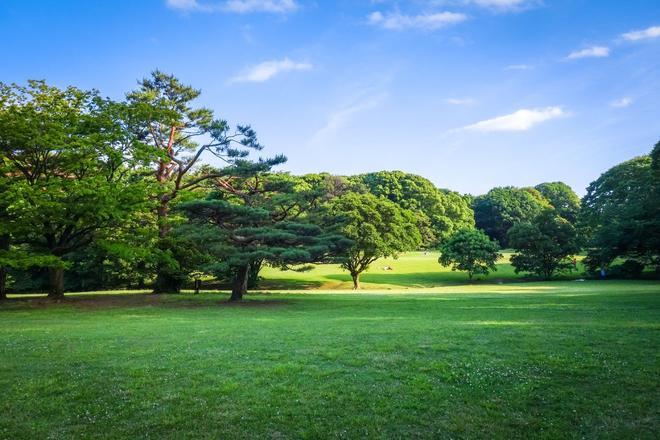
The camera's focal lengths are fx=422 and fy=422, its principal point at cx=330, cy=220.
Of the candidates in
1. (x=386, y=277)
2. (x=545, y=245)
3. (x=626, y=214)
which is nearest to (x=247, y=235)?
(x=386, y=277)

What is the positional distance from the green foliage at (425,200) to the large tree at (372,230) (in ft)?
101

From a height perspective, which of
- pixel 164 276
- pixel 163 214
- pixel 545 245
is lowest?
pixel 164 276

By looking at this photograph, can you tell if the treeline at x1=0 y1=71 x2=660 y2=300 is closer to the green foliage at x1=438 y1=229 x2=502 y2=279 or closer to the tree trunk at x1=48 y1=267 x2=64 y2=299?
the tree trunk at x1=48 y1=267 x2=64 y2=299

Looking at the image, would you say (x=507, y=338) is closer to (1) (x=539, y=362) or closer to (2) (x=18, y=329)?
(1) (x=539, y=362)

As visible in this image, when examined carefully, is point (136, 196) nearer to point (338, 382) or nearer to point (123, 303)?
point (123, 303)

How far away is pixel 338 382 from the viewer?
23.9ft

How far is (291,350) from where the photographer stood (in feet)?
31.5

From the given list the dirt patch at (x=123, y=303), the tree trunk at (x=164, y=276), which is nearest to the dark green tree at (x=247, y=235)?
the dirt patch at (x=123, y=303)

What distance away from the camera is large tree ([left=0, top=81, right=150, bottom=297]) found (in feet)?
68.1

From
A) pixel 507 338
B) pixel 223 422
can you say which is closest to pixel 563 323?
pixel 507 338

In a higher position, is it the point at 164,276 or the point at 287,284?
the point at 164,276

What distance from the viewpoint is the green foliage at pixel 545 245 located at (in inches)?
1945

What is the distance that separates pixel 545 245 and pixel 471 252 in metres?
8.43

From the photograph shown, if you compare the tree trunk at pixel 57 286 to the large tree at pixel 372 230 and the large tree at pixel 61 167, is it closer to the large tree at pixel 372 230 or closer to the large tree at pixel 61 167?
the large tree at pixel 61 167
